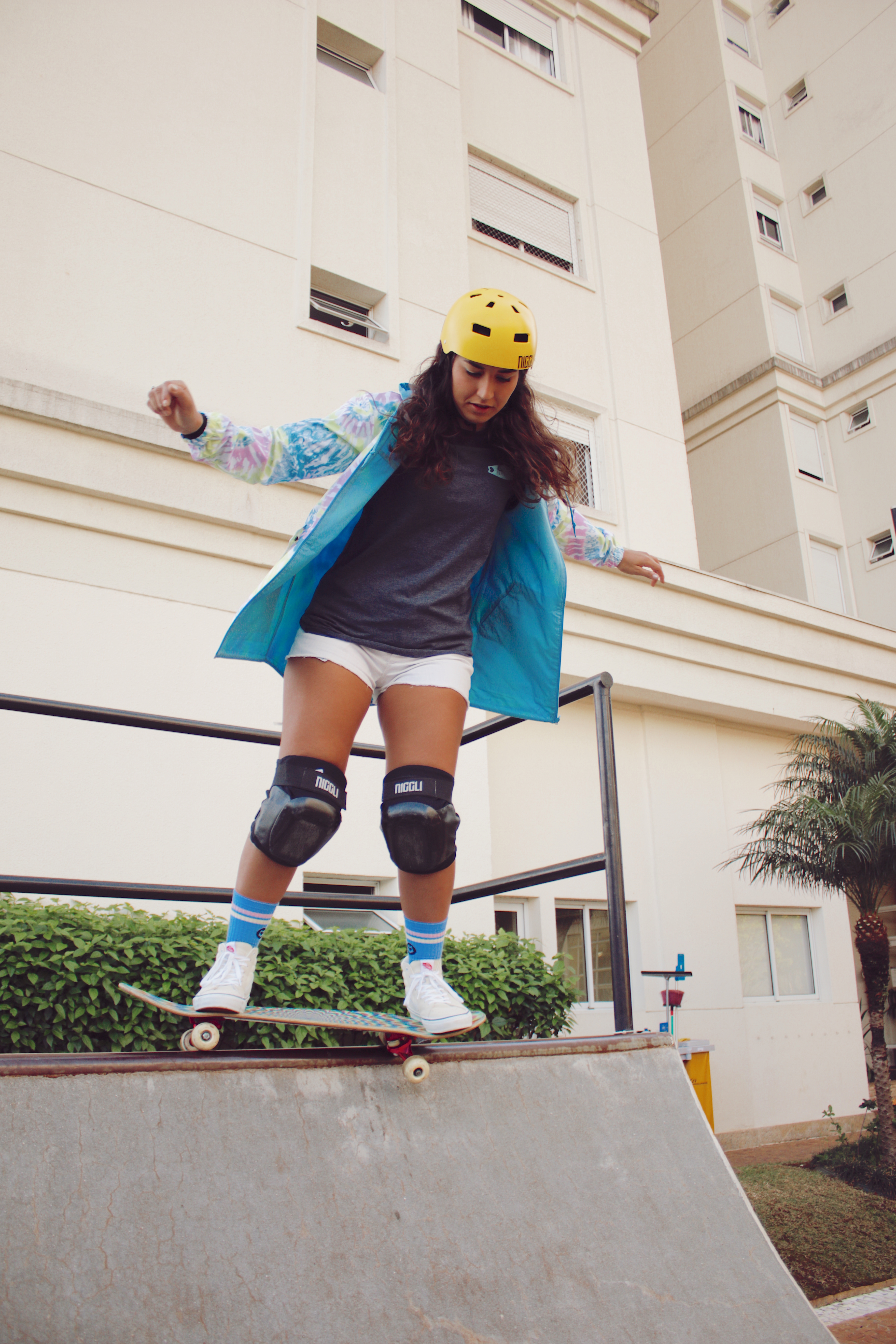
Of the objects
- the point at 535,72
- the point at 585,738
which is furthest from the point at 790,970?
the point at 535,72

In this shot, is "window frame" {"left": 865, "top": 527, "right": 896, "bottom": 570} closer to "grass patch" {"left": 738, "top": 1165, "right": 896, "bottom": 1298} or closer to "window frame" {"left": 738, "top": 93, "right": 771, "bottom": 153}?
"window frame" {"left": 738, "top": 93, "right": 771, "bottom": 153}

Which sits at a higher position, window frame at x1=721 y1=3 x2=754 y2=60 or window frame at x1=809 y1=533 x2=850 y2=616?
window frame at x1=721 y1=3 x2=754 y2=60

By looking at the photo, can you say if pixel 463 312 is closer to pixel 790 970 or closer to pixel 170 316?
pixel 170 316

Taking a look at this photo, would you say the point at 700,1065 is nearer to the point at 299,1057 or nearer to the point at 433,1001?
the point at 433,1001

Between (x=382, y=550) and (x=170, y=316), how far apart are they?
21.9 feet

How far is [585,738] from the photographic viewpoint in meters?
9.58

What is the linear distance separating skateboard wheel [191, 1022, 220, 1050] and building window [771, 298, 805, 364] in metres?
18.0

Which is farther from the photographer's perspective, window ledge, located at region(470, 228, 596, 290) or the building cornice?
the building cornice

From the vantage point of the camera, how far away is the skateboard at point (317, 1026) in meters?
1.79

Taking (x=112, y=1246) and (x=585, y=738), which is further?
(x=585, y=738)

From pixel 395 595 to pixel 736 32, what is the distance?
23.5m

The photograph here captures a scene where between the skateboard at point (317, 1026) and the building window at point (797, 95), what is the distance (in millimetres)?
22660

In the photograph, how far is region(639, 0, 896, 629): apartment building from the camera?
1598 cm

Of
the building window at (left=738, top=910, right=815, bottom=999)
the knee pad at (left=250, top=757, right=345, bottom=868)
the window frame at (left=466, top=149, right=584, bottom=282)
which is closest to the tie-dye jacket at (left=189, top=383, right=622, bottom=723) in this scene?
the knee pad at (left=250, top=757, right=345, bottom=868)
